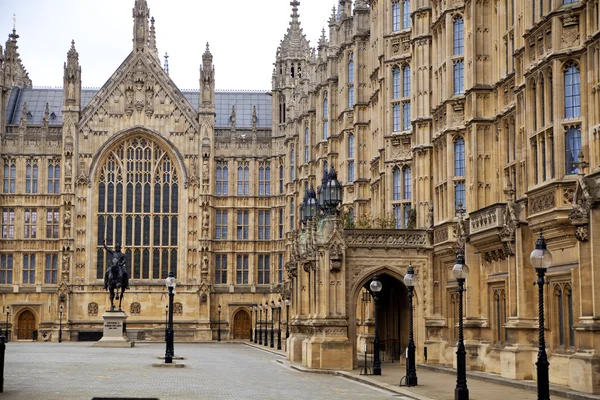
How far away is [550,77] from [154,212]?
62989 millimetres

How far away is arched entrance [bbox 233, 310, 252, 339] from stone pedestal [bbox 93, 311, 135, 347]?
78.8 feet

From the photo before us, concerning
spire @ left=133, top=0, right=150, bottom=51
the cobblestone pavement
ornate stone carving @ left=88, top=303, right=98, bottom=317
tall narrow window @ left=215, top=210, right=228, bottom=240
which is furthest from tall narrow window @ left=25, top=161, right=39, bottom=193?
the cobblestone pavement

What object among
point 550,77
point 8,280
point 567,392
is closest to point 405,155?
point 550,77

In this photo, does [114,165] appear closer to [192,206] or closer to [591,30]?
[192,206]

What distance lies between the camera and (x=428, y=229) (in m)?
41.6

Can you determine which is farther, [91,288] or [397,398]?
[91,288]

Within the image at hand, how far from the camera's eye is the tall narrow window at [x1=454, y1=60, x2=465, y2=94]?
129ft

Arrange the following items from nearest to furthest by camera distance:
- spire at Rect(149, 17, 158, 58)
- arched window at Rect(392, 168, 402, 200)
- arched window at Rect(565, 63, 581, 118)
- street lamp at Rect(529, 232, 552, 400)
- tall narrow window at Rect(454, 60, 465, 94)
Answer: street lamp at Rect(529, 232, 552, 400) < arched window at Rect(565, 63, 581, 118) < tall narrow window at Rect(454, 60, 465, 94) < arched window at Rect(392, 168, 402, 200) < spire at Rect(149, 17, 158, 58)

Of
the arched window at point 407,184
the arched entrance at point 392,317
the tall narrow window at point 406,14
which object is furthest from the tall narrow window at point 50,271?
the tall narrow window at point 406,14

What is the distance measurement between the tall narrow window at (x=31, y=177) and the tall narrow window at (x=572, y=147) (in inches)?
2654

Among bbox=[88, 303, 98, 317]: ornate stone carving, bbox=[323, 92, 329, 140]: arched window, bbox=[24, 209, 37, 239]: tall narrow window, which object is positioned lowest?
bbox=[88, 303, 98, 317]: ornate stone carving

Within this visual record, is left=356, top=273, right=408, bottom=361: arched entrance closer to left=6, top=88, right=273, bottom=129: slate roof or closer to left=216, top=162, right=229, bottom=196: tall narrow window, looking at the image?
left=216, top=162, right=229, bottom=196: tall narrow window

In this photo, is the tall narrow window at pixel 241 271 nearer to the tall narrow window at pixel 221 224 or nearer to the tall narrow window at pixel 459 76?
the tall narrow window at pixel 221 224

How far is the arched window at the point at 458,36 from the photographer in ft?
131
